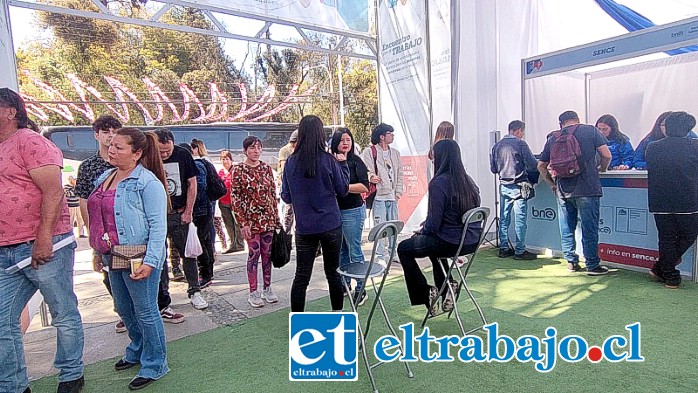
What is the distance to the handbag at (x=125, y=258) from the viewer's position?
219cm

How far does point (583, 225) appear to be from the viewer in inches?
159

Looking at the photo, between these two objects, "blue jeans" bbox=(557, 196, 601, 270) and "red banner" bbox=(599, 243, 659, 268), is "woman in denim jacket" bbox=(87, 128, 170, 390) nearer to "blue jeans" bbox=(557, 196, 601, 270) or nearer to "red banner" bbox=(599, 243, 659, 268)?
"blue jeans" bbox=(557, 196, 601, 270)

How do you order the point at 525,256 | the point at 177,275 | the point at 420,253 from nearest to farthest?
the point at 420,253 < the point at 177,275 < the point at 525,256

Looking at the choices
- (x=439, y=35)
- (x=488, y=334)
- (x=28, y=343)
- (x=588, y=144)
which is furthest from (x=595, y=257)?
(x=28, y=343)

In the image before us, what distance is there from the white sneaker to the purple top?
1.40 metres

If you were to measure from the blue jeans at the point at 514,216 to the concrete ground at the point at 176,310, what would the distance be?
3.13 feet

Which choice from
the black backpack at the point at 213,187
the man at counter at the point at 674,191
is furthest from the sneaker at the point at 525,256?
the black backpack at the point at 213,187

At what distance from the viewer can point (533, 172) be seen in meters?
4.66

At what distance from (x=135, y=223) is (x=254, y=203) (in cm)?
123

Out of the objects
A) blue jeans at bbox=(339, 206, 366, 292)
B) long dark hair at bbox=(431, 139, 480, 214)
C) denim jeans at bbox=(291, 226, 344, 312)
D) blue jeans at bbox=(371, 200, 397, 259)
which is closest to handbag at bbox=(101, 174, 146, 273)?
denim jeans at bbox=(291, 226, 344, 312)

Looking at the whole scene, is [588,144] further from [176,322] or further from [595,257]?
[176,322]

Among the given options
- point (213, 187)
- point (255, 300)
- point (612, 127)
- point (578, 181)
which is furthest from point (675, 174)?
point (213, 187)

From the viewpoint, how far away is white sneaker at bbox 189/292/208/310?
3.59m

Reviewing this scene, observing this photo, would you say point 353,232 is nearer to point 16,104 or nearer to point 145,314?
point 145,314
